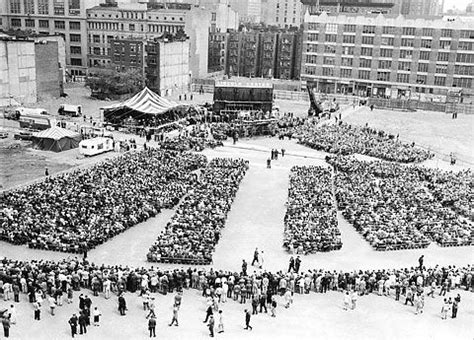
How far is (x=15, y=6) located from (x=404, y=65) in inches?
3371

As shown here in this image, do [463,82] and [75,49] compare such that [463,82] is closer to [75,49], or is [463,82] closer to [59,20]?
[75,49]

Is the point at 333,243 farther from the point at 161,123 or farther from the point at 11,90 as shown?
the point at 11,90

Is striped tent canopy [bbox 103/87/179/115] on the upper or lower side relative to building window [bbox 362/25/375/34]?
lower

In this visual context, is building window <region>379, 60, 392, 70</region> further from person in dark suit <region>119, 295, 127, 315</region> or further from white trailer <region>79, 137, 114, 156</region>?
person in dark suit <region>119, 295, 127, 315</region>

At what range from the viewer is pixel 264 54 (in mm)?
147875

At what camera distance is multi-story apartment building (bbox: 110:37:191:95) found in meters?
96.5

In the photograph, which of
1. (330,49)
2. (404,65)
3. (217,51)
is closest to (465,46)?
(404,65)

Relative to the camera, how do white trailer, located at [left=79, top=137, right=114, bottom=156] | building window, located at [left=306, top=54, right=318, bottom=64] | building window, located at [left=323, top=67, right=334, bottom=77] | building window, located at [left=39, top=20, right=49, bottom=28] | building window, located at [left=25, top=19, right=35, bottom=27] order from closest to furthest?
white trailer, located at [left=79, top=137, right=114, bottom=156] → building window, located at [left=323, top=67, right=334, bottom=77] → building window, located at [left=306, top=54, right=318, bottom=64] → building window, located at [left=39, top=20, right=49, bottom=28] → building window, located at [left=25, top=19, right=35, bottom=27]

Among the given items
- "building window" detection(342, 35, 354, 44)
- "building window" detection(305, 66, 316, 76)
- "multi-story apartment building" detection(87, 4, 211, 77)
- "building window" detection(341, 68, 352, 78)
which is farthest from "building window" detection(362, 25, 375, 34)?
"multi-story apartment building" detection(87, 4, 211, 77)

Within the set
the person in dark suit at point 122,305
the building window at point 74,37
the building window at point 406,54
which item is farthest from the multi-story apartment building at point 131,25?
the person in dark suit at point 122,305

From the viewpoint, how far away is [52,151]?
183 ft

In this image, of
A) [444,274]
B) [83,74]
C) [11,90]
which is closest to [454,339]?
[444,274]

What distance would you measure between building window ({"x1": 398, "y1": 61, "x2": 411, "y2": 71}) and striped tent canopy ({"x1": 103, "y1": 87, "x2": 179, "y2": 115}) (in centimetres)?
5779

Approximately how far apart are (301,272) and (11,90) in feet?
208
